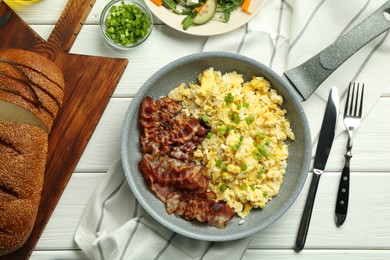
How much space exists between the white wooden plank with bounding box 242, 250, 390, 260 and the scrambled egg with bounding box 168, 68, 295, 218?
276mm

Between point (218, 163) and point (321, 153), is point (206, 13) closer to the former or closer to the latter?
point (218, 163)

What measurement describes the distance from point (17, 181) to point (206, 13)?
1.37 m

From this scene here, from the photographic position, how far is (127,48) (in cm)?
311

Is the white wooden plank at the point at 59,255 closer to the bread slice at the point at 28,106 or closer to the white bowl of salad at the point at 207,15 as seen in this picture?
the bread slice at the point at 28,106

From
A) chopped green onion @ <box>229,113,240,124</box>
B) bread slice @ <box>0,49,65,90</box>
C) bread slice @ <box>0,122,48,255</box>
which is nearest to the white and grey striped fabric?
bread slice @ <box>0,122,48,255</box>

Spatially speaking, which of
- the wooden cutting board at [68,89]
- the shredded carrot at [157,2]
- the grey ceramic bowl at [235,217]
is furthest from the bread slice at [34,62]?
the shredded carrot at [157,2]

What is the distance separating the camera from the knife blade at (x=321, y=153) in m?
2.95

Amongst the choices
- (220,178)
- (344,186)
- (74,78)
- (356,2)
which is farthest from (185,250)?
(356,2)

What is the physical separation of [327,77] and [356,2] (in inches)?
19.1

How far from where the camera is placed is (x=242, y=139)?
9.23ft

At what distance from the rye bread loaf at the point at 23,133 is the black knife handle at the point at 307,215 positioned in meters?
1.38

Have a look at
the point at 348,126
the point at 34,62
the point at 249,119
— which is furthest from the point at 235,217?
the point at 34,62

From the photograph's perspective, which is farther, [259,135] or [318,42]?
[318,42]

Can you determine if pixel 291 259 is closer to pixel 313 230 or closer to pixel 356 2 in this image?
pixel 313 230
